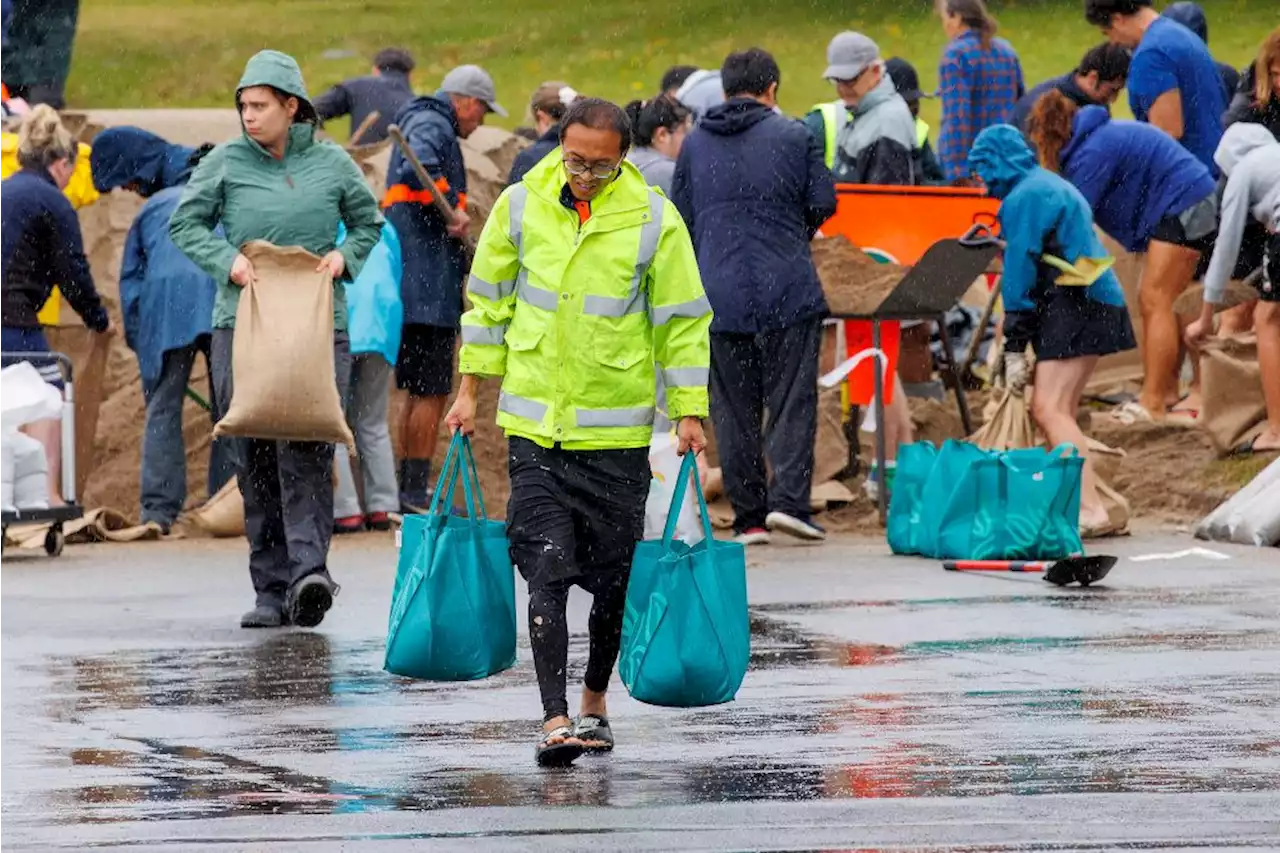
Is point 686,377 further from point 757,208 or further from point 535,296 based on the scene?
point 757,208

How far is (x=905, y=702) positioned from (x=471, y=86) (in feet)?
24.9

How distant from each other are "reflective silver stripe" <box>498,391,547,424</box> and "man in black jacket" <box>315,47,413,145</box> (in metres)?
11.6

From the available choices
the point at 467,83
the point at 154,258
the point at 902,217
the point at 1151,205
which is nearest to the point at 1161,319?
the point at 1151,205

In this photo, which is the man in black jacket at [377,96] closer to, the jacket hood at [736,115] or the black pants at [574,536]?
the jacket hood at [736,115]

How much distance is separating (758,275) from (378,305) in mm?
2163

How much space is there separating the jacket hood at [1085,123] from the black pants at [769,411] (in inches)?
75.5

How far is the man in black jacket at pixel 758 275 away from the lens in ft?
45.1

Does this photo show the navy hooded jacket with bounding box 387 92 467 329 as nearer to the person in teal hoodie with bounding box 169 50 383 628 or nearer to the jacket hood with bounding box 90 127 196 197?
the jacket hood with bounding box 90 127 196 197

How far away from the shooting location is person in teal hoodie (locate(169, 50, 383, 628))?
10773 millimetres

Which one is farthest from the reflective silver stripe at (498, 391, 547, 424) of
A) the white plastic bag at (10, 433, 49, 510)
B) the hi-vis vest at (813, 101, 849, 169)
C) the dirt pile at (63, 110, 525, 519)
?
the hi-vis vest at (813, 101, 849, 169)

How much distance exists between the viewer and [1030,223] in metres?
13.8

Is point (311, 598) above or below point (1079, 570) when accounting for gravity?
above

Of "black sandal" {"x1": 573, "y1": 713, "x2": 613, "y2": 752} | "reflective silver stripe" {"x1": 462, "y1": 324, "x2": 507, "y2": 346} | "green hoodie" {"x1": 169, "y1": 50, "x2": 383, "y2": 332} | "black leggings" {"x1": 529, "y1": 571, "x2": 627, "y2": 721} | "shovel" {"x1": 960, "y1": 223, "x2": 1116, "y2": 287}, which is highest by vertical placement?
"green hoodie" {"x1": 169, "y1": 50, "x2": 383, "y2": 332}

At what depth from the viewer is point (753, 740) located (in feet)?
26.2
